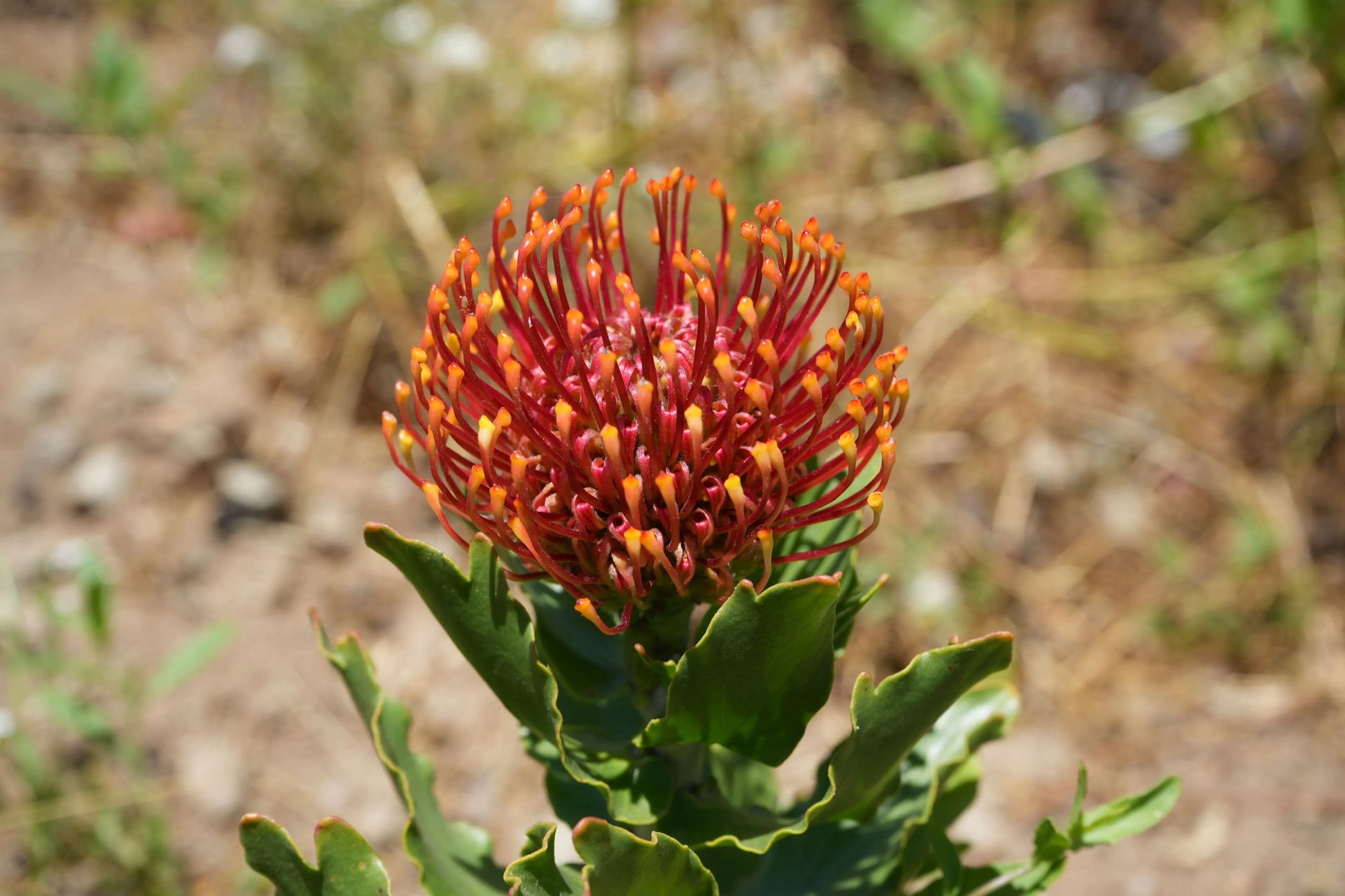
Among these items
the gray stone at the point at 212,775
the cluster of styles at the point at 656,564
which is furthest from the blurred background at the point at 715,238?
the cluster of styles at the point at 656,564

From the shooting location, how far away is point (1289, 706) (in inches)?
124

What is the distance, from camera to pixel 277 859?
3.80 ft

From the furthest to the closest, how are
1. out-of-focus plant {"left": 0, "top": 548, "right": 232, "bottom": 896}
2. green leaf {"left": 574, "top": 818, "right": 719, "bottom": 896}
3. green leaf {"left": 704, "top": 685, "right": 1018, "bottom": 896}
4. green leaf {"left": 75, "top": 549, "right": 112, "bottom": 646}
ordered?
out-of-focus plant {"left": 0, "top": 548, "right": 232, "bottom": 896} < green leaf {"left": 75, "top": 549, "right": 112, "bottom": 646} < green leaf {"left": 704, "top": 685, "right": 1018, "bottom": 896} < green leaf {"left": 574, "top": 818, "right": 719, "bottom": 896}

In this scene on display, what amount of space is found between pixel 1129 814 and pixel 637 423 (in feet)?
2.57

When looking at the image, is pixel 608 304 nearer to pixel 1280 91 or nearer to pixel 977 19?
pixel 977 19

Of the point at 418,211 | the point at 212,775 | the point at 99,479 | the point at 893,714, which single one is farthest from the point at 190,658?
the point at 418,211

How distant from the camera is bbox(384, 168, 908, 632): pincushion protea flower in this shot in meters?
1.08

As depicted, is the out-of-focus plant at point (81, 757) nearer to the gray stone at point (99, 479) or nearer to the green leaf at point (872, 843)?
the gray stone at point (99, 479)

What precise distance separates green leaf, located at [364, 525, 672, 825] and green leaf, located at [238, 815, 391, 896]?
8.7 inches

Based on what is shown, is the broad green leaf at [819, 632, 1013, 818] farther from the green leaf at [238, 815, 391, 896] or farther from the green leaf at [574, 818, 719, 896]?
the green leaf at [238, 815, 391, 896]

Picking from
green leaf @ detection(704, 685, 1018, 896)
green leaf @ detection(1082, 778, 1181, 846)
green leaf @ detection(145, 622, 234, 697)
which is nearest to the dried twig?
green leaf @ detection(145, 622, 234, 697)

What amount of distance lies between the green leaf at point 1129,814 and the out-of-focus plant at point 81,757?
5.93 feet

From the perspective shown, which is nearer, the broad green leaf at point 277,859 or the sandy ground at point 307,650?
the broad green leaf at point 277,859

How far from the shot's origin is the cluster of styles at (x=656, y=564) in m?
1.07
